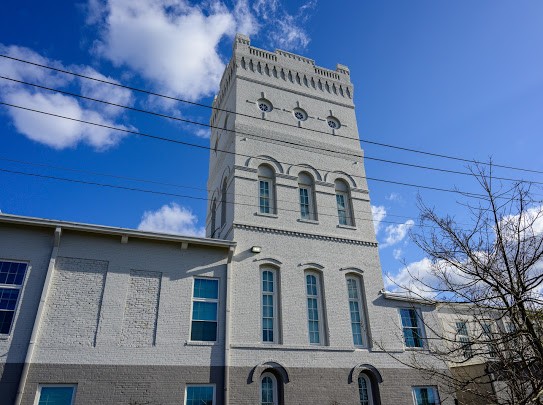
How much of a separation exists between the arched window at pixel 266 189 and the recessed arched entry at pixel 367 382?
6976 mm

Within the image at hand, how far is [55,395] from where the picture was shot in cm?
1152

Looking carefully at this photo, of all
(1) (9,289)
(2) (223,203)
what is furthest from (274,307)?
(1) (9,289)

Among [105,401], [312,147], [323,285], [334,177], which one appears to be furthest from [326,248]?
[105,401]

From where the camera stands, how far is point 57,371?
460 inches

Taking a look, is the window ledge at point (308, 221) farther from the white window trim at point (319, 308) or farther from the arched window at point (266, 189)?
the white window trim at point (319, 308)

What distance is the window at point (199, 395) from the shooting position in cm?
1269

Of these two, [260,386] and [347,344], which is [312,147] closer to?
[347,344]

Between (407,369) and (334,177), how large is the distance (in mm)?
8698

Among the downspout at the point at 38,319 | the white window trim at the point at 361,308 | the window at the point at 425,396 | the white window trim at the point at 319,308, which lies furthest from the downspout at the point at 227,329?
the window at the point at 425,396

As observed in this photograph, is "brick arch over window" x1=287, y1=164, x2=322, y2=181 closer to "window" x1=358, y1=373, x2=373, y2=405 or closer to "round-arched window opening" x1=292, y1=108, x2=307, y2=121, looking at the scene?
"round-arched window opening" x1=292, y1=108, x2=307, y2=121

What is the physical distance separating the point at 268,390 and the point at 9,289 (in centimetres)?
881

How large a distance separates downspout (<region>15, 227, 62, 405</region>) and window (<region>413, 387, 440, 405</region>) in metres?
13.2

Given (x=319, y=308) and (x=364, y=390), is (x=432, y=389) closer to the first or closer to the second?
(x=364, y=390)

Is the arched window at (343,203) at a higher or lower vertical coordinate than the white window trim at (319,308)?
higher
